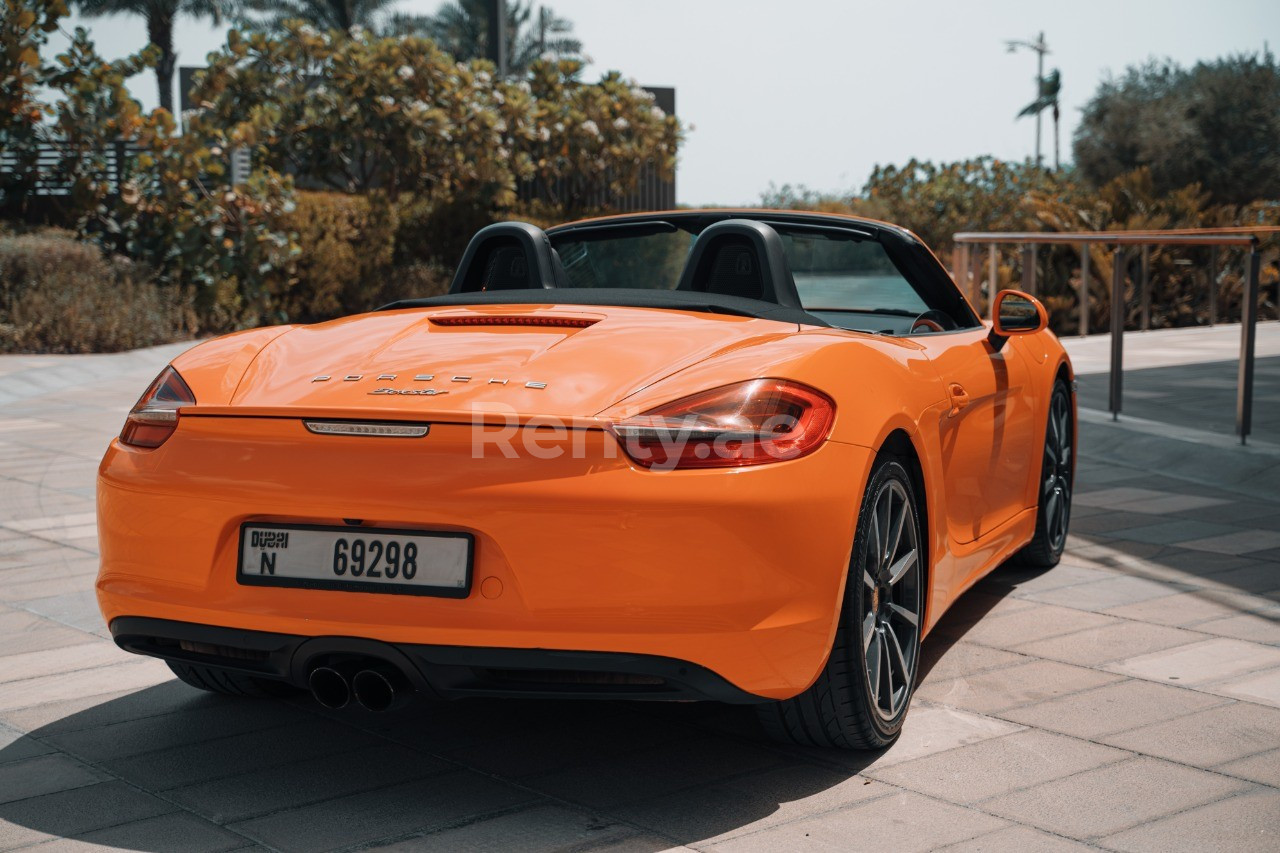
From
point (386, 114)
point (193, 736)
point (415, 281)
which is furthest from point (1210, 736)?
point (386, 114)

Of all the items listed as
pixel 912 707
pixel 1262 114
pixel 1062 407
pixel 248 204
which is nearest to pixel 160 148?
pixel 248 204

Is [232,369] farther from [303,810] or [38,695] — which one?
[38,695]

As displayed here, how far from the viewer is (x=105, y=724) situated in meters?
3.64

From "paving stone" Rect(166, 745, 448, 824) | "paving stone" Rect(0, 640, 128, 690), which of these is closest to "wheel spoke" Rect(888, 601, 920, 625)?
"paving stone" Rect(166, 745, 448, 824)

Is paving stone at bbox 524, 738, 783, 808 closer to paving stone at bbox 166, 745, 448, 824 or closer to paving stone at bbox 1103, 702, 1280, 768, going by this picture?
paving stone at bbox 166, 745, 448, 824

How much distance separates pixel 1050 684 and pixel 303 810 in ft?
6.74

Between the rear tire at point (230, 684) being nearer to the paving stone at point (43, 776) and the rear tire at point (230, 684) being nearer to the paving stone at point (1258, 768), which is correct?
the paving stone at point (43, 776)

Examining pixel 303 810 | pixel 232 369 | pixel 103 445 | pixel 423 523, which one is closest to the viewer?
pixel 423 523

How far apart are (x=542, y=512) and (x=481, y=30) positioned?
57771 millimetres

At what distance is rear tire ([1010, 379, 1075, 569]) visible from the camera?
17.3 feet

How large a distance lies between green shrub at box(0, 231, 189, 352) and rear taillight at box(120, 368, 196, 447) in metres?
11.8

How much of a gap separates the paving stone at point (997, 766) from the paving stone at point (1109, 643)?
2.61ft

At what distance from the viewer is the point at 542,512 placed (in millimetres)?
2795

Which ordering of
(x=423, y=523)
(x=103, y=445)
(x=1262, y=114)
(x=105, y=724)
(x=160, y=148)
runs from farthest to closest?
(x=1262, y=114)
(x=160, y=148)
(x=103, y=445)
(x=105, y=724)
(x=423, y=523)
